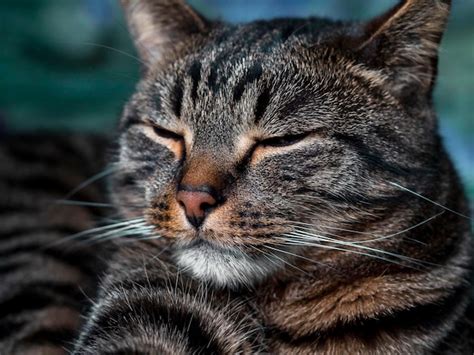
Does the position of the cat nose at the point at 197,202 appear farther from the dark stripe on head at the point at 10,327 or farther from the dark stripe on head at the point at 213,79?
the dark stripe on head at the point at 10,327

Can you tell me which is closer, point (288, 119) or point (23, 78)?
point (288, 119)

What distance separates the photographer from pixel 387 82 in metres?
1.58

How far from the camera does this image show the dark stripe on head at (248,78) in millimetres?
1540

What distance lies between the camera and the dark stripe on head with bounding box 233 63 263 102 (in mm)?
1540

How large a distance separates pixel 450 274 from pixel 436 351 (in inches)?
6.4

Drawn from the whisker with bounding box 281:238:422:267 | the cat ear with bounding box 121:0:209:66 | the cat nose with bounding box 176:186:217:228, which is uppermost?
the cat ear with bounding box 121:0:209:66

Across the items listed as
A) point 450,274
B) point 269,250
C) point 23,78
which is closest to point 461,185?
point 450,274

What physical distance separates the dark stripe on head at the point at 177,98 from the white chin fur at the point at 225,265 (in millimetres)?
288

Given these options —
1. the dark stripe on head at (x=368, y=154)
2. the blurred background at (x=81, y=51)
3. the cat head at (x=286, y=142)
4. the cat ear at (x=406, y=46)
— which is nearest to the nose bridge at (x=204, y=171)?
the cat head at (x=286, y=142)

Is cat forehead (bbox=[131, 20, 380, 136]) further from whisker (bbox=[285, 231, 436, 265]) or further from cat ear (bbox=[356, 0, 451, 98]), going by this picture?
whisker (bbox=[285, 231, 436, 265])

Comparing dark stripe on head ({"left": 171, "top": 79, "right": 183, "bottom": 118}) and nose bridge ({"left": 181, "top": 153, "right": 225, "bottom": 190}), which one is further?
dark stripe on head ({"left": 171, "top": 79, "right": 183, "bottom": 118})

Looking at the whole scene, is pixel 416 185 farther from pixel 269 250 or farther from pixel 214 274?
pixel 214 274

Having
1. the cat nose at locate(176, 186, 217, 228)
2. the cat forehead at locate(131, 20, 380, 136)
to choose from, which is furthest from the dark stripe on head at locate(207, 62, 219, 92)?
the cat nose at locate(176, 186, 217, 228)

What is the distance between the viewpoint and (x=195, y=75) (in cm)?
162
